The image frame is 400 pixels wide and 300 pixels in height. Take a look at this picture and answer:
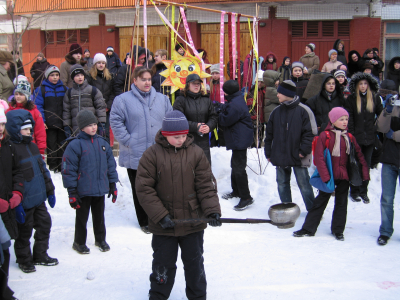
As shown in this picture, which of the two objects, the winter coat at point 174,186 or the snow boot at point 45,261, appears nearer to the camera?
the winter coat at point 174,186

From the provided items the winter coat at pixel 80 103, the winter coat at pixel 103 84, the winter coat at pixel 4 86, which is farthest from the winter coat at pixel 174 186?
the winter coat at pixel 4 86

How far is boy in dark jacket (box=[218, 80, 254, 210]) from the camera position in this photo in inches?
261

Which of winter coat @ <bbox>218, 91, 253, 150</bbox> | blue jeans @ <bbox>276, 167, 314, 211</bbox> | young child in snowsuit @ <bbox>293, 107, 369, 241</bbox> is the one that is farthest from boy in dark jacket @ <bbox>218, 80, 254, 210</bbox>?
young child in snowsuit @ <bbox>293, 107, 369, 241</bbox>

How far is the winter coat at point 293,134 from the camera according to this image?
19.6ft

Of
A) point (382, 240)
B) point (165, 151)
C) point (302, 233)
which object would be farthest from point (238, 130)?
point (165, 151)

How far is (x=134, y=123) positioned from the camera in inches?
218

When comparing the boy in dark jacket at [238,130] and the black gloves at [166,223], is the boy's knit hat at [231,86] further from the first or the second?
the black gloves at [166,223]

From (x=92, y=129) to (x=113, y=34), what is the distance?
42.4 ft

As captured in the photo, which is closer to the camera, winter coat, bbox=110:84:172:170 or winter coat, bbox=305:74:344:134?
winter coat, bbox=110:84:172:170

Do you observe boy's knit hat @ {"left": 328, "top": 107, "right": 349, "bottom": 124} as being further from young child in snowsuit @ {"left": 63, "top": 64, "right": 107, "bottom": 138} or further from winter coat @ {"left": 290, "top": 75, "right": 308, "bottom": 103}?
young child in snowsuit @ {"left": 63, "top": 64, "right": 107, "bottom": 138}

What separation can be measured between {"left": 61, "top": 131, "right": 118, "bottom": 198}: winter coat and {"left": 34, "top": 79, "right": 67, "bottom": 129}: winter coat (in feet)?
10.0

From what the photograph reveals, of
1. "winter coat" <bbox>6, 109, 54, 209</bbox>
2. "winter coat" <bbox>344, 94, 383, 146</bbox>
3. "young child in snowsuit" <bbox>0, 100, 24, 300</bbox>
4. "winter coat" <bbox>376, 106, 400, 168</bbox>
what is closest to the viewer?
"young child in snowsuit" <bbox>0, 100, 24, 300</bbox>

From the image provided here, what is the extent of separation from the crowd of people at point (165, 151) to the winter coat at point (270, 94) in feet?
0.08

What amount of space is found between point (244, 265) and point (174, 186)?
62.8 inches
